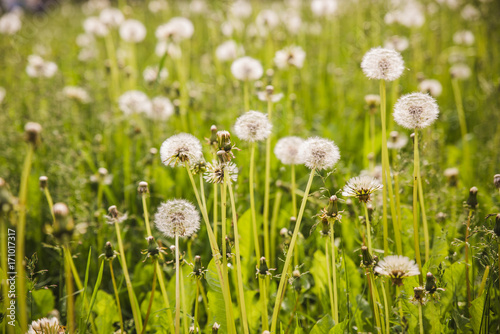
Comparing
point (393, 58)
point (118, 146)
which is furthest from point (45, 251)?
point (393, 58)

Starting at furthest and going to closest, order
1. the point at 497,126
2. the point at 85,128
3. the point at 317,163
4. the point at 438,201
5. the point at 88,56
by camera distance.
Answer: the point at 88,56
the point at 85,128
the point at 497,126
the point at 438,201
the point at 317,163

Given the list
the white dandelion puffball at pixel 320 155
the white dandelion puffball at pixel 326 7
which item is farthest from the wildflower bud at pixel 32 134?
the white dandelion puffball at pixel 326 7

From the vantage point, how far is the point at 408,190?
5.85 feet

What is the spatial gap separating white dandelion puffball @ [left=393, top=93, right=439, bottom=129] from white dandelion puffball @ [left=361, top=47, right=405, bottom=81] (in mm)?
84

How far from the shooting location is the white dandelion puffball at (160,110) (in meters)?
2.45

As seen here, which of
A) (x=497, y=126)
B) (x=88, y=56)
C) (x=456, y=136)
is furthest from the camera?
(x=88, y=56)

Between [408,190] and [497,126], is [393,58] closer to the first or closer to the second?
[408,190]

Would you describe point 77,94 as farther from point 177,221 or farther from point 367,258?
point 367,258

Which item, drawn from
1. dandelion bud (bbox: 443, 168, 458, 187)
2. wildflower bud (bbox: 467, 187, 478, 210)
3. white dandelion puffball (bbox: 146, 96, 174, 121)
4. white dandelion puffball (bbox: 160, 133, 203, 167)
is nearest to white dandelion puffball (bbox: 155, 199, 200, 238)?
white dandelion puffball (bbox: 160, 133, 203, 167)

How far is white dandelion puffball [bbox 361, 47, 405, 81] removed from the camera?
1099mm

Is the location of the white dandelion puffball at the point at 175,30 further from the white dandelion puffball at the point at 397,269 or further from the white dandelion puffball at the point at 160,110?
the white dandelion puffball at the point at 397,269

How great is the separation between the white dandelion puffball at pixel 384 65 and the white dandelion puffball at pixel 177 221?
0.67 meters

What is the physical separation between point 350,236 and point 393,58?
805mm

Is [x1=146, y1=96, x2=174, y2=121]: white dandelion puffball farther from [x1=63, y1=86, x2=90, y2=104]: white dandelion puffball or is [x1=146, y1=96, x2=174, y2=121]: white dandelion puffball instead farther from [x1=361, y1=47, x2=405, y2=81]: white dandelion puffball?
[x1=361, y1=47, x2=405, y2=81]: white dandelion puffball
